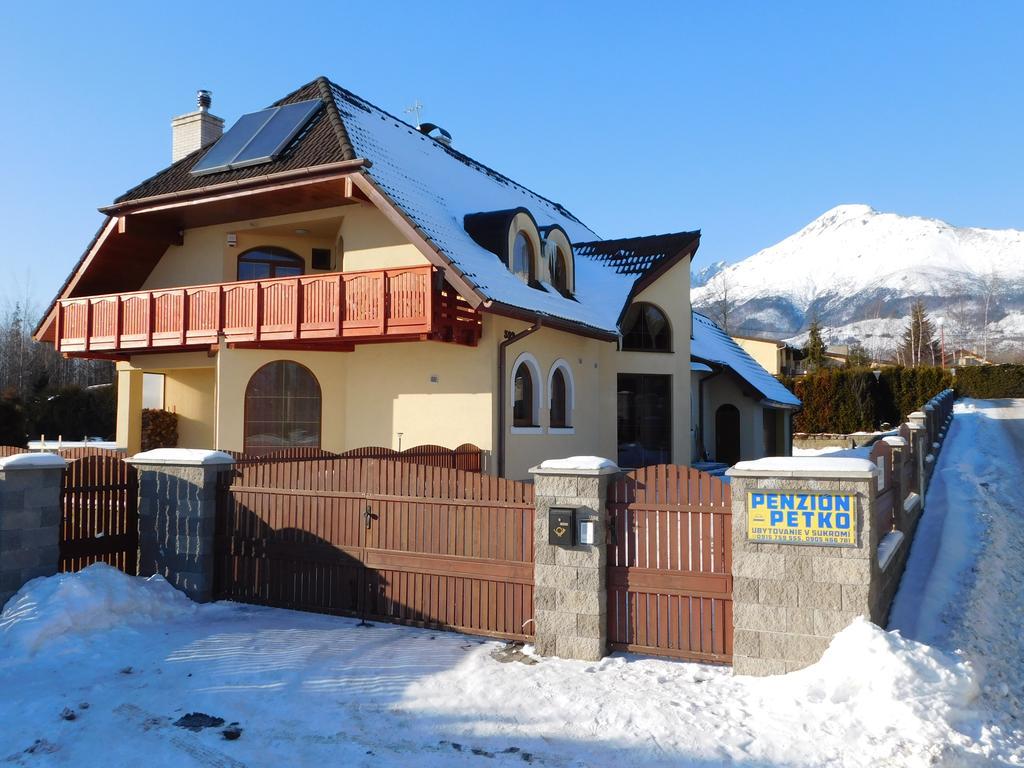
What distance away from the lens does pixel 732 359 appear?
81.1 feet

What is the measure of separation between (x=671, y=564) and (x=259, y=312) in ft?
35.0

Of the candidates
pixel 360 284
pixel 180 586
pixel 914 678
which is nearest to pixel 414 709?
pixel 914 678

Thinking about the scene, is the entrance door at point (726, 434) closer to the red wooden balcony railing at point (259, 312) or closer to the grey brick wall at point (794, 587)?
the red wooden balcony railing at point (259, 312)

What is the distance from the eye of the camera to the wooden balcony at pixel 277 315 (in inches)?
522

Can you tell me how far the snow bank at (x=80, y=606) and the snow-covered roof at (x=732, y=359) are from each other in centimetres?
1759

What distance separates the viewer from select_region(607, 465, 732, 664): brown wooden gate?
20.3ft

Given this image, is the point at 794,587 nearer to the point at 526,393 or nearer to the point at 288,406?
the point at 526,393

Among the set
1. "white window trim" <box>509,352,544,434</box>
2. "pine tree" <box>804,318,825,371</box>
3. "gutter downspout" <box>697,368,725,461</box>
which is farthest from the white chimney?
"pine tree" <box>804,318,825,371</box>

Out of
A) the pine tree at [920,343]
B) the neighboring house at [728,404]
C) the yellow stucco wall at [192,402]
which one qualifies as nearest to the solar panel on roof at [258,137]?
the yellow stucco wall at [192,402]

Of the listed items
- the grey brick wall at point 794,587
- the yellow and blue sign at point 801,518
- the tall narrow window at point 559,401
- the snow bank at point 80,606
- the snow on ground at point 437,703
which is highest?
the tall narrow window at point 559,401

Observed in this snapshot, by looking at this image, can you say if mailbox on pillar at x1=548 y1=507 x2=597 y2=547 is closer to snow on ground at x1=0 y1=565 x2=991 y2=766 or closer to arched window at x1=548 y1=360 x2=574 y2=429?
snow on ground at x1=0 y1=565 x2=991 y2=766

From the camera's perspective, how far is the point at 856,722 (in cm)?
488

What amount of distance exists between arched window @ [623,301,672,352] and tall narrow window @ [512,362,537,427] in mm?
5068

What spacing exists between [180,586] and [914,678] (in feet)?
22.8
